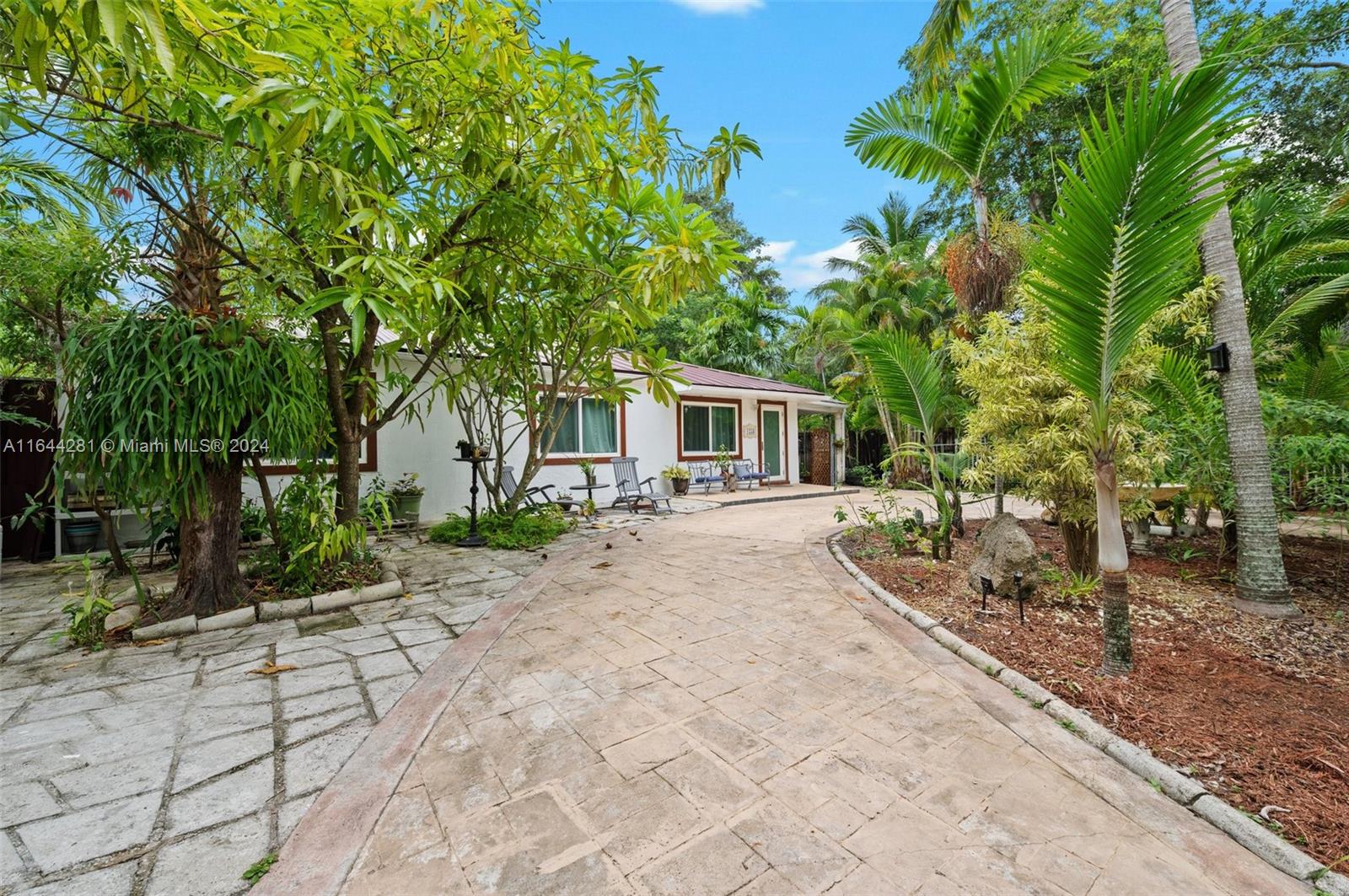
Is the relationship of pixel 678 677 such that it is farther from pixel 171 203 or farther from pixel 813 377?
pixel 813 377

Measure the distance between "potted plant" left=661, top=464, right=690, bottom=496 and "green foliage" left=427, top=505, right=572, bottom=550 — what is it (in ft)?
13.4

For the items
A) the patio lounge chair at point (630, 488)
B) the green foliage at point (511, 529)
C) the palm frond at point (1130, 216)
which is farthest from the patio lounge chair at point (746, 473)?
the palm frond at point (1130, 216)

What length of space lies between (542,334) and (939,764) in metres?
4.95

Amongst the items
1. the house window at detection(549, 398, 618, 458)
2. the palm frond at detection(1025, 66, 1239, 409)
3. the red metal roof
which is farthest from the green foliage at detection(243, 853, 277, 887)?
the red metal roof

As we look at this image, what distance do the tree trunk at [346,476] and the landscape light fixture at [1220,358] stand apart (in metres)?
6.64

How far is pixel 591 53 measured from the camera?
3.68 meters

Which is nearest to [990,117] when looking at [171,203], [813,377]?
[171,203]

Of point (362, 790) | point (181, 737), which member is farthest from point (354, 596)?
point (362, 790)

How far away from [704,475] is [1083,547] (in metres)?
8.18

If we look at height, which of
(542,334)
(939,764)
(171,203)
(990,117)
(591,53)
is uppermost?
(990,117)

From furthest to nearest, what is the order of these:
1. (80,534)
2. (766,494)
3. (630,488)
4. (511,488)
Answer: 1. (766,494)
2. (630,488)
3. (511,488)
4. (80,534)

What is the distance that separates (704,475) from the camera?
12.0 m

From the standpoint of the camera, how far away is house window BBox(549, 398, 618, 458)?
32.8 ft

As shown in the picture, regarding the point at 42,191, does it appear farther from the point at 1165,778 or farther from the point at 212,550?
the point at 1165,778
